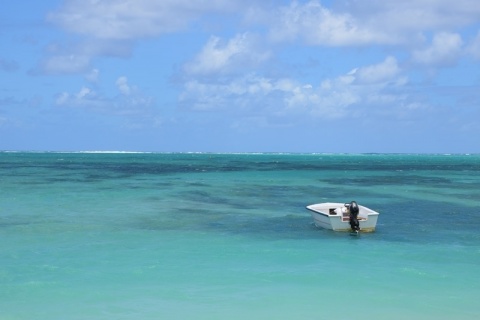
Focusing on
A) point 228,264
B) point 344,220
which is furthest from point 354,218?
point 228,264

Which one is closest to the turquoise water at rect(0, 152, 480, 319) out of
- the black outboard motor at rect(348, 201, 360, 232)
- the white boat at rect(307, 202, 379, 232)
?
the black outboard motor at rect(348, 201, 360, 232)

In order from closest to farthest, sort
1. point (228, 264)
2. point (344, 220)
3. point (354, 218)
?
point (228, 264) < point (354, 218) < point (344, 220)

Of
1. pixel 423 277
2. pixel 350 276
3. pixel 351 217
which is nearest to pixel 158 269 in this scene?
pixel 350 276

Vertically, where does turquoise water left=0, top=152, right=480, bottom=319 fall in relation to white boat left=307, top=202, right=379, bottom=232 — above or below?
below

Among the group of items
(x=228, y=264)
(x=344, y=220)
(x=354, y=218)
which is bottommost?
(x=228, y=264)

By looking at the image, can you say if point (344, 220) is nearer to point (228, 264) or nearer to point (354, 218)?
point (354, 218)

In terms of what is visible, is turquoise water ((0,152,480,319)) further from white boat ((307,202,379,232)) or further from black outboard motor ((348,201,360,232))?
white boat ((307,202,379,232))

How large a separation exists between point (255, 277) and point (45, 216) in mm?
17010

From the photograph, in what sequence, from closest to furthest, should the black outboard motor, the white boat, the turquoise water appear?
the turquoise water → the black outboard motor → the white boat

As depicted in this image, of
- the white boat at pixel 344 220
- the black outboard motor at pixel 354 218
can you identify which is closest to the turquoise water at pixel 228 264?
the black outboard motor at pixel 354 218

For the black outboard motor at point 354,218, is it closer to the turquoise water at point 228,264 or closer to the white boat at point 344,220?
the white boat at point 344,220

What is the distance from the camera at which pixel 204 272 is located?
19.2 meters

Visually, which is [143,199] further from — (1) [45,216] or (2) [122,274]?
(2) [122,274]

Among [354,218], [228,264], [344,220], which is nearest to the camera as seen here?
[228,264]
